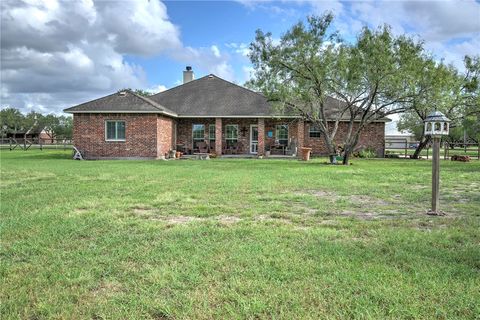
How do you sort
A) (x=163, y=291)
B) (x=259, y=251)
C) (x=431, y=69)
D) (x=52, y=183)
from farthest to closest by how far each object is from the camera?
(x=431, y=69) → (x=52, y=183) → (x=259, y=251) → (x=163, y=291)

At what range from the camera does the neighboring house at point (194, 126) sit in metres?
23.5

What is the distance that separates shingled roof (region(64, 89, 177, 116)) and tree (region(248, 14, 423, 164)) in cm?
588

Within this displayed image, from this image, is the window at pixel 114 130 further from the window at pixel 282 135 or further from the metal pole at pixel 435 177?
the metal pole at pixel 435 177

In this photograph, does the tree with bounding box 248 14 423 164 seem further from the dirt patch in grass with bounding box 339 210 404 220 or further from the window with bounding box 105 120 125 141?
the dirt patch in grass with bounding box 339 210 404 220

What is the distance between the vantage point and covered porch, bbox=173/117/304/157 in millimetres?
26516

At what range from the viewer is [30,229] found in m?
5.58

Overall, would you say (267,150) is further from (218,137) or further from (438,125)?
(438,125)

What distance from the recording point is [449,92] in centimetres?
2180

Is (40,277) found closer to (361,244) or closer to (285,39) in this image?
(361,244)

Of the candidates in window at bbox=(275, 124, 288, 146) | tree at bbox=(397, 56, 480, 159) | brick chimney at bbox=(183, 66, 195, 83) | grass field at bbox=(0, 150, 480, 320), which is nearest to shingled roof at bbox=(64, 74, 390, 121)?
brick chimney at bbox=(183, 66, 195, 83)

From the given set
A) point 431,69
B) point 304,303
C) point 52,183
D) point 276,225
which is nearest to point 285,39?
point 431,69

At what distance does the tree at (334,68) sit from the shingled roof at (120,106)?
5882 millimetres

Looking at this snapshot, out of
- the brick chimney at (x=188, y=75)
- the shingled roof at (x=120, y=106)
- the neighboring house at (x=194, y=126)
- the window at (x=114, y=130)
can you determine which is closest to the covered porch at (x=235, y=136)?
the neighboring house at (x=194, y=126)

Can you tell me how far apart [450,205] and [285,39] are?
14010 mm
